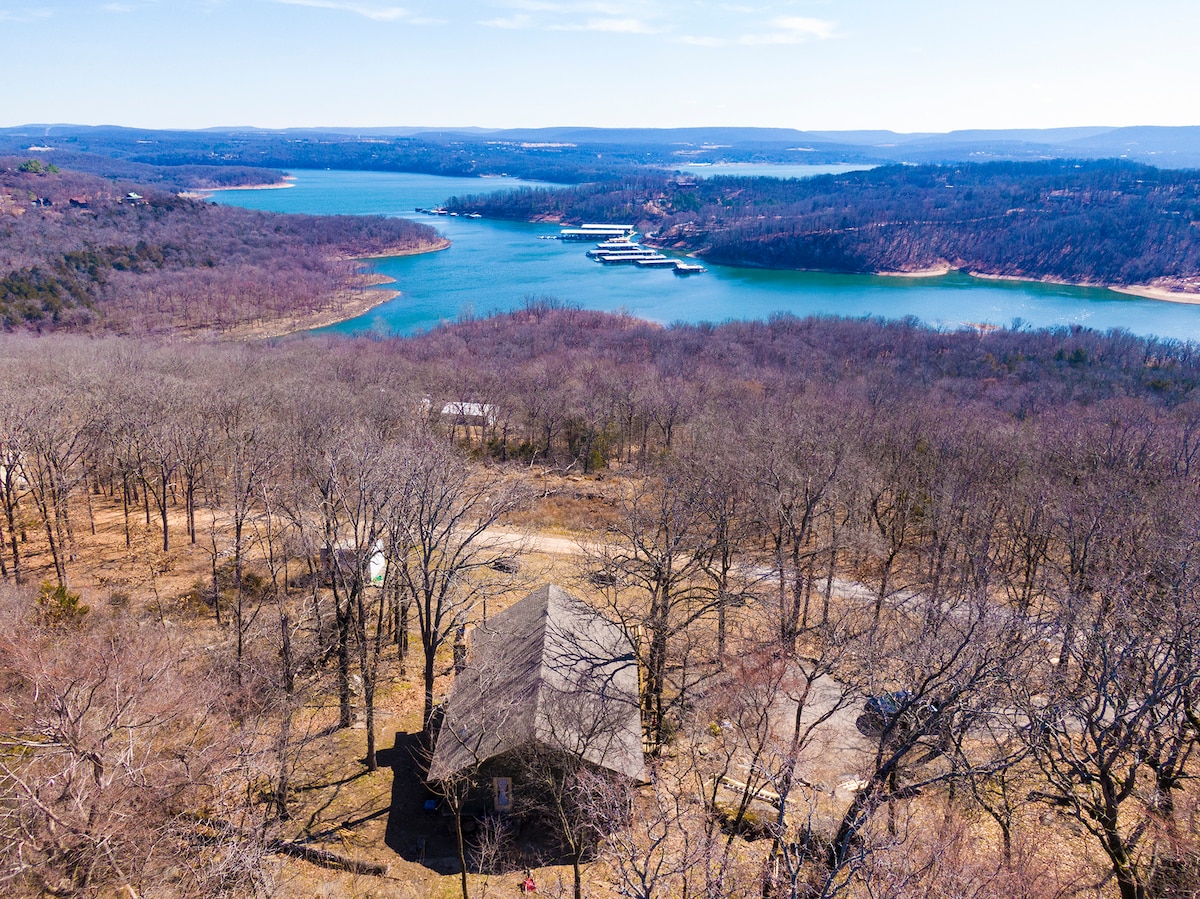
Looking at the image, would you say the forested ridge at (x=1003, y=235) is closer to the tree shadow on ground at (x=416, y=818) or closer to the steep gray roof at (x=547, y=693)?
the steep gray roof at (x=547, y=693)

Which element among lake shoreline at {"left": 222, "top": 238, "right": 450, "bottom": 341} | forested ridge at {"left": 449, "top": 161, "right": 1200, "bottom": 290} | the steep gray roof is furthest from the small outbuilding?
forested ridge at {"left": 449, "top": 161, "right": 1200, "bottom": 290}

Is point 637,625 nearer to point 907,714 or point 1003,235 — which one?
point 907,714

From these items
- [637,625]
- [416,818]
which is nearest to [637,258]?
[637,625]

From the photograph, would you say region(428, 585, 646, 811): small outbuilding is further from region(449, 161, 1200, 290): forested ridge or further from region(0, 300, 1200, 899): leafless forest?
region(449, 161, 1200, 290): forested ridge

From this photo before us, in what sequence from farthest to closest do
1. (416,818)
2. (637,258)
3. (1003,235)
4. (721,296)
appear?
(1003,235) → (637,258) → (721,296) → (416,818)

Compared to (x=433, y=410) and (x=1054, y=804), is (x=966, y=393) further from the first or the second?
(x=1054, y=804)

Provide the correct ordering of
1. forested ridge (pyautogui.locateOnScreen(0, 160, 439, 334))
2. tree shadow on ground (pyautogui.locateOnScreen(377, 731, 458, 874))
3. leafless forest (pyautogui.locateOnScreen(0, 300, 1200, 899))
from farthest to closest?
1. forested ridge (pyautogui.locateOnScreen(0, 160, 439, 334))
2. tree shadow on ground (pyautogui.locateOnScreen(377, 731, 458, 874))
3. leafless forest (pyautogui.locateOnScreen(0, 300, 1200, 899))
